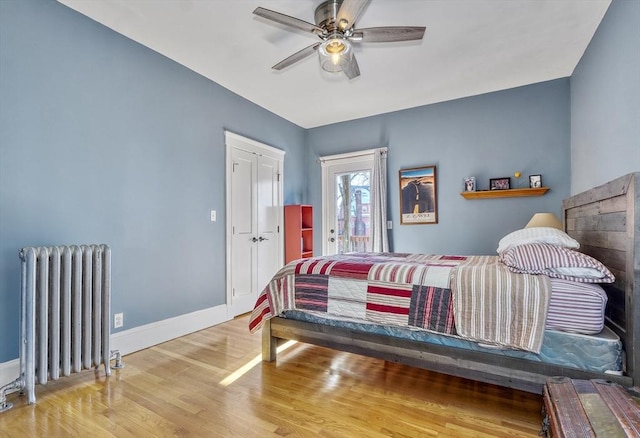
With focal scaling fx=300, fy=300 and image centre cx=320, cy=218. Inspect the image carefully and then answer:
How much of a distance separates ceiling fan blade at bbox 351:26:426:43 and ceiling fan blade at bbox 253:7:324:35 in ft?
0.94

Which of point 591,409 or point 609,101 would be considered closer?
point 591,409

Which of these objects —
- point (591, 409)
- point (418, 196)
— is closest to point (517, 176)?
point (418, 196)

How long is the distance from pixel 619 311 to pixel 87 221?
3.46 m

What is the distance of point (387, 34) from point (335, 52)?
389mm

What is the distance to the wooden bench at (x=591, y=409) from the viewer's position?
985mm

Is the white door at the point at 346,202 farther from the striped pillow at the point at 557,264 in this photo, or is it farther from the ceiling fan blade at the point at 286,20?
the striped pillow at the point at 557,264

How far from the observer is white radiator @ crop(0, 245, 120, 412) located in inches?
70.9

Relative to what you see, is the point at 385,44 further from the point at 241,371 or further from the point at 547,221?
the point at 241,371

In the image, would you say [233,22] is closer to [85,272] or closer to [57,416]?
[85,272]

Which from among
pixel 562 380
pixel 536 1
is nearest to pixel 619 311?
pixel 562 380

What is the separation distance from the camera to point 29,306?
1797mm

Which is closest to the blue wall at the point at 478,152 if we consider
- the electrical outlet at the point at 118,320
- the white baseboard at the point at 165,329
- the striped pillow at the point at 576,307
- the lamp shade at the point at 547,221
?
the lamp shade at the point at 547,221

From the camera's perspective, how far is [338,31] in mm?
2107

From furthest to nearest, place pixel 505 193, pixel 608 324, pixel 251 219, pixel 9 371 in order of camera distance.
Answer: pixel 251 219 → pixel 505 193 → pixel 9 371 → pixel 608 324
